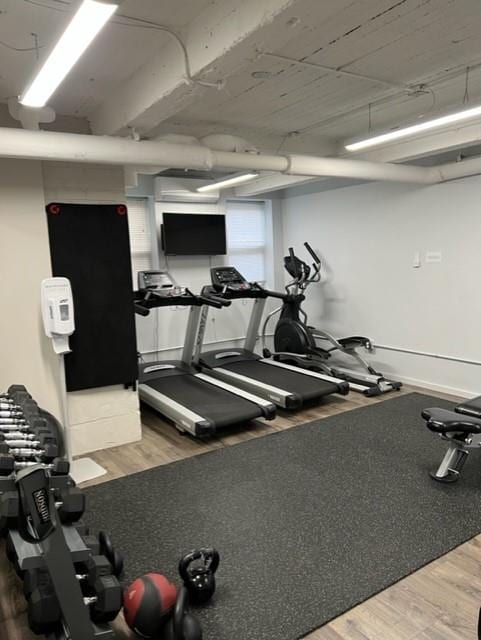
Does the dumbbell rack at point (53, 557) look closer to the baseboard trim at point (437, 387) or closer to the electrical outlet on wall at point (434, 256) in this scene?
the baseboard trim at point (437, 387)

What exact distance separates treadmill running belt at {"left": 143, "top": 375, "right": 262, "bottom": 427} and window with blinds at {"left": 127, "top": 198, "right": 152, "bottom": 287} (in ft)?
5.91

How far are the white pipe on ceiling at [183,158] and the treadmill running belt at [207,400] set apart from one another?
2.18 m

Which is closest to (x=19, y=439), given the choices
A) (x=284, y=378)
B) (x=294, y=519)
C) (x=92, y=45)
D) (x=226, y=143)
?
(x=294, y=519)

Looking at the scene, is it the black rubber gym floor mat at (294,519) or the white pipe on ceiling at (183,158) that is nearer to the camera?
the black rubber gym floor mat at (294,519)

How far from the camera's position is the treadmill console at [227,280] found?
5804 mm

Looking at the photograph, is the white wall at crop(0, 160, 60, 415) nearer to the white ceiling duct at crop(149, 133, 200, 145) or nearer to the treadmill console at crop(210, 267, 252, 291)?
the white ceiling duct at crop(149, 133, 200, 145)

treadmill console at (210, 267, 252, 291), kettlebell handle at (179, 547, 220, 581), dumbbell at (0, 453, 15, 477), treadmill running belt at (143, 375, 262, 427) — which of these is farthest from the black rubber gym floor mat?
treadmill console at (210, 267, 252, 291)

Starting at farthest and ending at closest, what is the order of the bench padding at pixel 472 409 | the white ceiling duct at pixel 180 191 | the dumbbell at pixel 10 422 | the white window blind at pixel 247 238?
the white window blind at pixel 247 238 < the white ceiling duct at pixel 180 191 < the bench padding at pixel 472 409 < the dumbbell at pixel 10 422

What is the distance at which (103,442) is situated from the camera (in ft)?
13.6

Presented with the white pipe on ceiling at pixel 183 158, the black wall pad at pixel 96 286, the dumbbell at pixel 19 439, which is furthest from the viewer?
the black wall pad at pixel 96 286

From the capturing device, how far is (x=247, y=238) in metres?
7.45

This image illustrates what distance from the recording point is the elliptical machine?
221 inches

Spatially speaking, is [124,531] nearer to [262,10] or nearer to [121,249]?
[121,249]

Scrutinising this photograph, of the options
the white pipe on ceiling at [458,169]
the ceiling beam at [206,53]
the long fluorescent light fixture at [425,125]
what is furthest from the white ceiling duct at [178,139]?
the white pipe on ceiling at [458,169]
